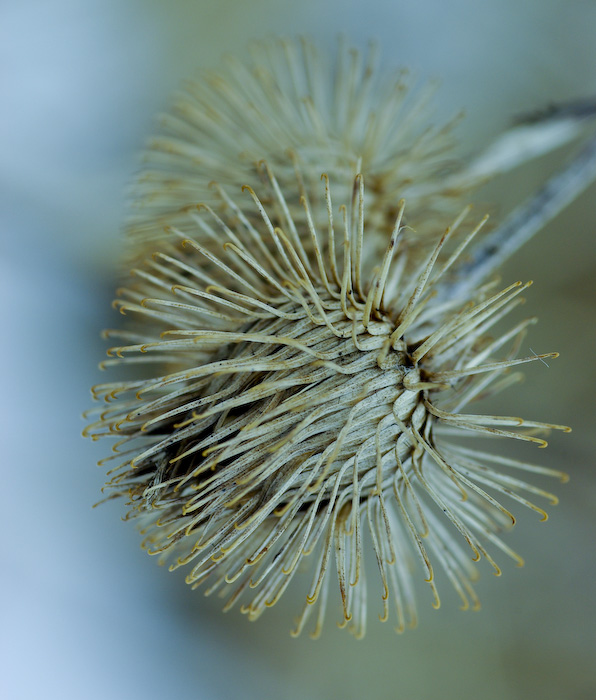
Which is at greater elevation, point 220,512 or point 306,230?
point 306,230

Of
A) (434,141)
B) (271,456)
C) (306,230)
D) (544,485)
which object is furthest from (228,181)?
(544,485)

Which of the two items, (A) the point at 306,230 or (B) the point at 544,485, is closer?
(A) the point at 306,230

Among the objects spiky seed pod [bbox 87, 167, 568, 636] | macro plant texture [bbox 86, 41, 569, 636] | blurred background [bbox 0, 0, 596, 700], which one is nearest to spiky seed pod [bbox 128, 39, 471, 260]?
macro plant texture [bbox 86, 41, 569, 636]

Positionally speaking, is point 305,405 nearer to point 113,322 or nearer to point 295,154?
point 295,154

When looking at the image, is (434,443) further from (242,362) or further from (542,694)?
(542,694)

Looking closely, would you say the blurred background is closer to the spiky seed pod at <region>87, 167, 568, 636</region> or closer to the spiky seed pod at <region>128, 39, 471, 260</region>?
the spiky seed pod at <region>128, 39, 471, 260</region>

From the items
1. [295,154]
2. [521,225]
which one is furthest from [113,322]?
[521,225]

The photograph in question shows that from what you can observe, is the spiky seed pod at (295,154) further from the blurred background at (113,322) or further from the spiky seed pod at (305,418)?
the blurred background at (113,322)
